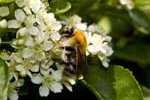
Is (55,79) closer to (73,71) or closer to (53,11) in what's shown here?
(73,71)

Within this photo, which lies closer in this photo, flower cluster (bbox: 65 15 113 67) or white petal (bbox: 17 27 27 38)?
white petal (bbox: 17 27 27 38)

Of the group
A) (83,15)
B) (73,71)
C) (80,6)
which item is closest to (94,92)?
(73,71)

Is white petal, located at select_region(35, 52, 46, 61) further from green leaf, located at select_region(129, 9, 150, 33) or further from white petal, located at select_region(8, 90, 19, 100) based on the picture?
green leaf, located at select_region(129, 9, 150, 33)

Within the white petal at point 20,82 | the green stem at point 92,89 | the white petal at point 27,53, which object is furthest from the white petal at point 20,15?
the green stem at point 92,89

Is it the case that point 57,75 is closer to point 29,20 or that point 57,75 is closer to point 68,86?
point 68,86

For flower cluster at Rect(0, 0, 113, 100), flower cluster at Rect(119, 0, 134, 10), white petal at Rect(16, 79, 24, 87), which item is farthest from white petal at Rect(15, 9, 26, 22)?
flower cluster at Rect(119, 0, 134, 10)

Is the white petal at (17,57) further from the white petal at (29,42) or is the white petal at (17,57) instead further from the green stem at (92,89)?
the green stem at (92,89)
